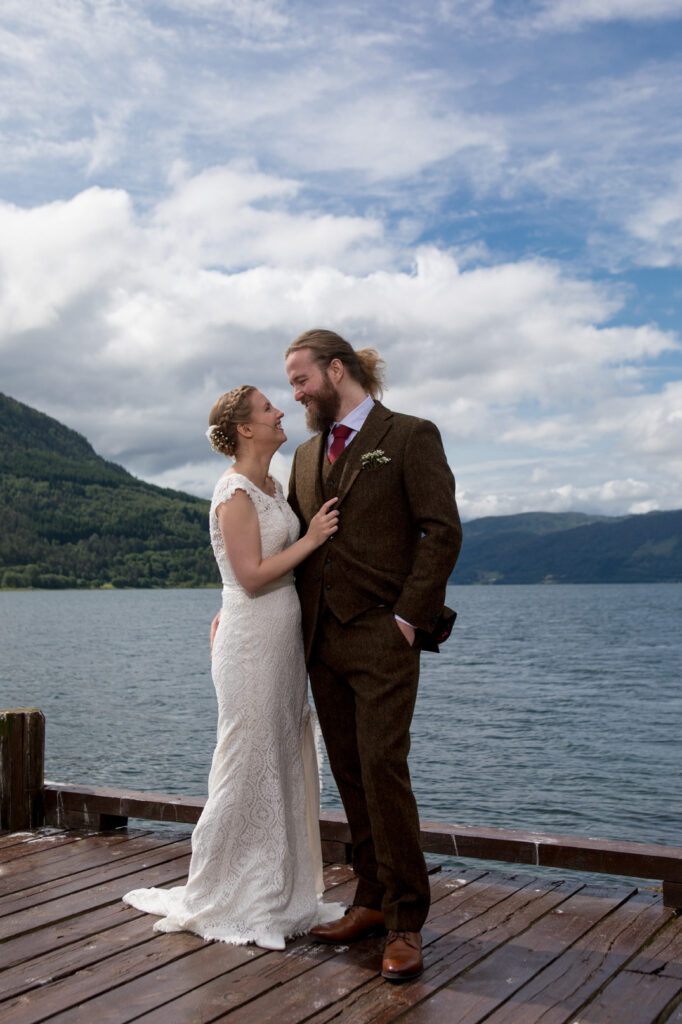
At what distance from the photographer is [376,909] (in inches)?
155

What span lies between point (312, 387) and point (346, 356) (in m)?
0.21

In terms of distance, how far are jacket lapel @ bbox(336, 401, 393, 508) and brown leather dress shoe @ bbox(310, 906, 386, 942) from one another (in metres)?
1.70

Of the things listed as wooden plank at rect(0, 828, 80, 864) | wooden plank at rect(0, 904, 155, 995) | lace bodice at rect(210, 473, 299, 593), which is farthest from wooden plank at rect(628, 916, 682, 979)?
wooden plank at rect(0, 828, 80, 864)

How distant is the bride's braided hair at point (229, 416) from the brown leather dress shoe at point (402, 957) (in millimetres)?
2158

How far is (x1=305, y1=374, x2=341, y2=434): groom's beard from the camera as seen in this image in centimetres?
398

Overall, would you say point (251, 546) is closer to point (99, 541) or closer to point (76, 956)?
point (76, 956)

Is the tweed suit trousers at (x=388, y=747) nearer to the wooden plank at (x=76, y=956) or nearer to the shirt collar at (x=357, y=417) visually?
the shirt collar at (x=357, y=417)

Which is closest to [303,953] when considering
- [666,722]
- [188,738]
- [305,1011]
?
[305,1011]

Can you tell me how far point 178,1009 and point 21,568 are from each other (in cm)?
15112

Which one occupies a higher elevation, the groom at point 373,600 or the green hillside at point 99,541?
the green hillside at point 99,541

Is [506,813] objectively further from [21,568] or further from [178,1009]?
[21,568]

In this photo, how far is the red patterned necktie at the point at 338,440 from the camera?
4.05 meters

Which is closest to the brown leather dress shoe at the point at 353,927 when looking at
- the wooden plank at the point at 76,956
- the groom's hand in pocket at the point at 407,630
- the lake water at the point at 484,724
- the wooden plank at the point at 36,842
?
the wooden plank at the point at 76,956

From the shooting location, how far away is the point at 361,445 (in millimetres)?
3926
